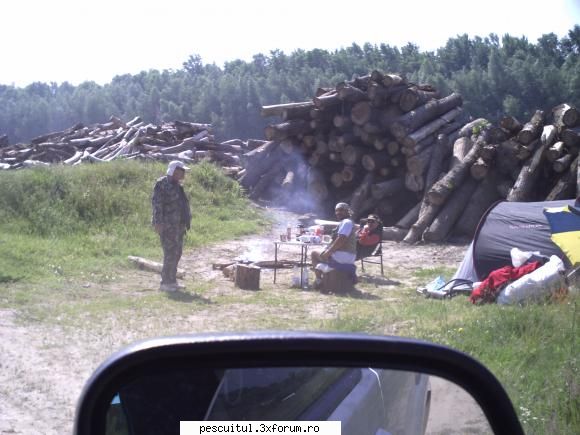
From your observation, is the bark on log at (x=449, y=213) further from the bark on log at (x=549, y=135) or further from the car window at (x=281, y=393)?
the car window at (x=281, y=393)

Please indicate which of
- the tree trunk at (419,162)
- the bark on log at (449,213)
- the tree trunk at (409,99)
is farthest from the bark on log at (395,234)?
the tree trunk at (409,99)

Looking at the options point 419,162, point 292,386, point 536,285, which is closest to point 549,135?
point 419,162

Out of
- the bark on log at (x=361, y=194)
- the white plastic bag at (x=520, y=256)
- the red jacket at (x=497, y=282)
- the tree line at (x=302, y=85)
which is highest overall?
the tree line at (x=302, y=85)

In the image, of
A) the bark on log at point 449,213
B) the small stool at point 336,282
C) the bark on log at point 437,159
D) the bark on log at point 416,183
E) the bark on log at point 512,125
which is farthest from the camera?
the bark on log at point 416,183

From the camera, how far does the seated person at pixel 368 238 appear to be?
11.4 metres

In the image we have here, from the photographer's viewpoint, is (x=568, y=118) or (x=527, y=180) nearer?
(x=527, y=180)

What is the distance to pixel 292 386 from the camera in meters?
2.02

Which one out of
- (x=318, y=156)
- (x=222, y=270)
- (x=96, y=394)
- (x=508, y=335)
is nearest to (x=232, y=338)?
(x=96, y=394)

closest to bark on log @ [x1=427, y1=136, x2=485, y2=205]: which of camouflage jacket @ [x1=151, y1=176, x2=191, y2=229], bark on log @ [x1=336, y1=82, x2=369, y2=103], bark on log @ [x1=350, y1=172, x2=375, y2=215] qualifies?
bark on log @ [x1=350, y1=172, x2=375, y2=215]

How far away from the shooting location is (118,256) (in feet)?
40.6

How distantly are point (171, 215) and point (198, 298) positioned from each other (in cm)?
123

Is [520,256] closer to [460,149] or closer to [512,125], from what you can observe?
[512,125]

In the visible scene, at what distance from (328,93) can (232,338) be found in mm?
16108

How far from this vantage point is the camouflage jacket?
392 inches
